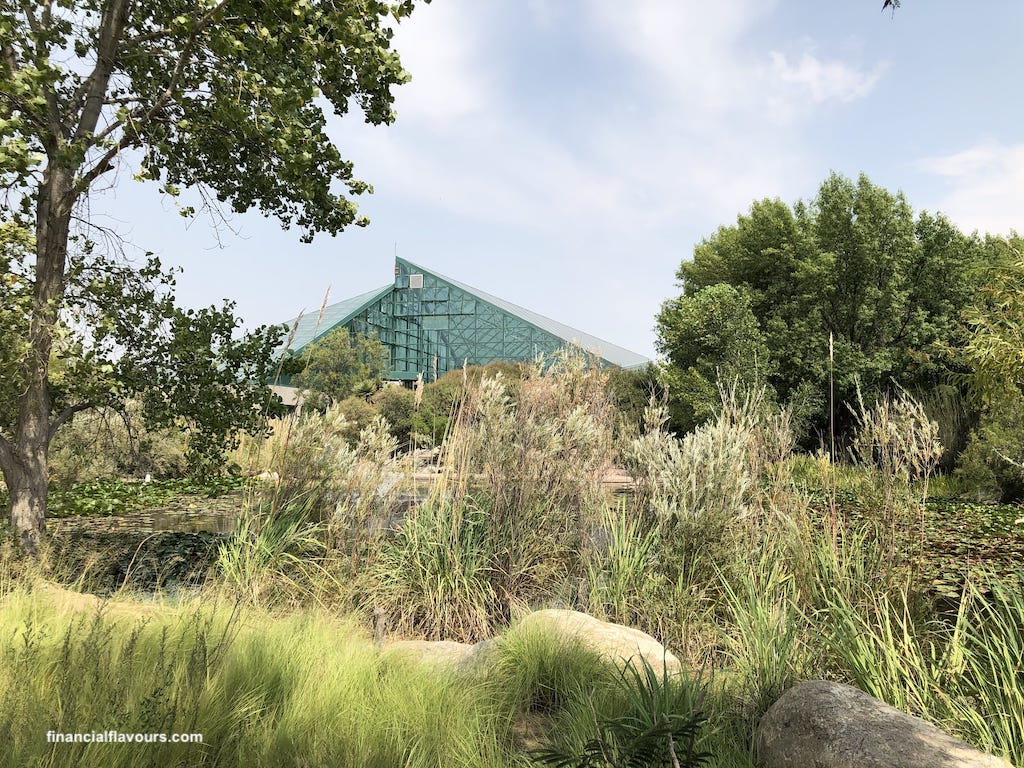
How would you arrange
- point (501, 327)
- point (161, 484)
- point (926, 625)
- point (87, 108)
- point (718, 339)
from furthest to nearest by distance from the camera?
point (501, 327) < point (718, 339) < point (161, 484) < point (87, 108) < point (926, 625)

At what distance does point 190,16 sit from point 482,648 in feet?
15.8

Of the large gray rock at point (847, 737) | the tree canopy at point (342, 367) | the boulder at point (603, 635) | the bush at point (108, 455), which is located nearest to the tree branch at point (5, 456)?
the boulder at point (603, 635)

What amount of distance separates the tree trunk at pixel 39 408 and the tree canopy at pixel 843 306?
1685 cm

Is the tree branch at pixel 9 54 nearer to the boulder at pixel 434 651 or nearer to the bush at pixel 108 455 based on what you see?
the boulder at pixel 434 651

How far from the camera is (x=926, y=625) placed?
126 inches

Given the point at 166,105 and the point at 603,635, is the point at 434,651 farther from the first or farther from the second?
the point at 166,105

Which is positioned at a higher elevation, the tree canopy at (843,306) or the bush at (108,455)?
the tree canopy at (843,306)

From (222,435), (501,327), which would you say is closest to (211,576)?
(222,435)

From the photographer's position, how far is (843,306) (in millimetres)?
21453

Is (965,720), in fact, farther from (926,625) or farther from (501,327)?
(501,327)

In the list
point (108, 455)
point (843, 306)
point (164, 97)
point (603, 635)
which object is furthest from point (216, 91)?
point (843, 306)

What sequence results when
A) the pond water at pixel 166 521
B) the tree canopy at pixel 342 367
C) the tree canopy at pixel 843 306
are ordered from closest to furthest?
the pond water at pixel 166 521, the tree canopy at pixel 843 306, the tree canopy at pixel 342 367

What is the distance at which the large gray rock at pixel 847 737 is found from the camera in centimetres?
198

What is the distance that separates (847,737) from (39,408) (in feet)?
18.8
